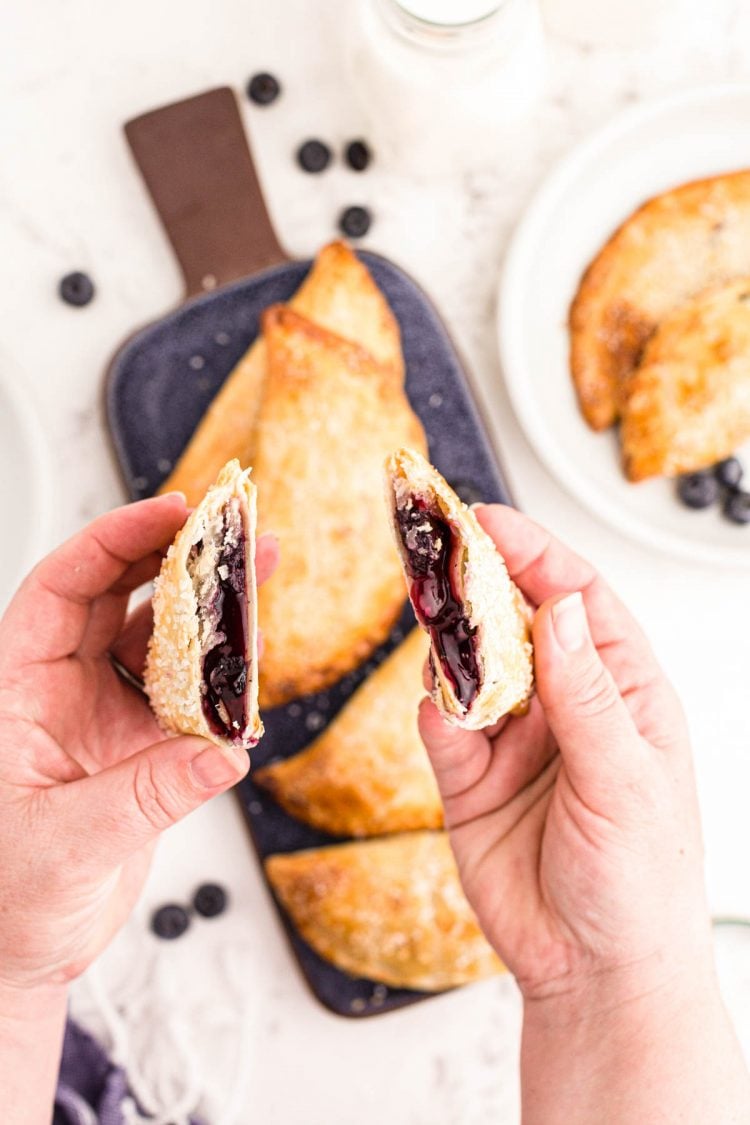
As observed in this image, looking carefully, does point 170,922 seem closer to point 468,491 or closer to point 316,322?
point 468,491

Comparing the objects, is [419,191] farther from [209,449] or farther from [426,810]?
[426,810]

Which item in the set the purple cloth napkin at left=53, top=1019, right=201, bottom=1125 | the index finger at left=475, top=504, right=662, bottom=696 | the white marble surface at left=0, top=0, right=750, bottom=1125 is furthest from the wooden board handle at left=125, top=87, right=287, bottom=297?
the purple cloth napkin at left=53, top=1019, right=201, bottom=1125

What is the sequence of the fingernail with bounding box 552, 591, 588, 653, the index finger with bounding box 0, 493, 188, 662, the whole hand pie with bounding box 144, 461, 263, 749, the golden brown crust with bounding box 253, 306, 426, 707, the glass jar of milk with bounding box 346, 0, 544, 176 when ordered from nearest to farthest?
the whole hand pie with bounding box 144, 461, 263, 749, the fingernail with bounding box 552, 591, 588, 653, the index finger with bounding box 0, 493, 188, 662, the glass jar of milk with bounding box 346, 0, 544, 176, the golden brown crust with bounding box 253, 306, 426, 707

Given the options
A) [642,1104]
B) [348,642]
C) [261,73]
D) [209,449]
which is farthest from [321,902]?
[261,73]

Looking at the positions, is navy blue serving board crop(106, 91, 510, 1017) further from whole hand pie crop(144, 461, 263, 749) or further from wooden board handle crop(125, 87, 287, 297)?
whole hand pie crop(144, 461, 263, 749)

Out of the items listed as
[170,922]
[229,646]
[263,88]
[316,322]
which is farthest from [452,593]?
[263,88]
